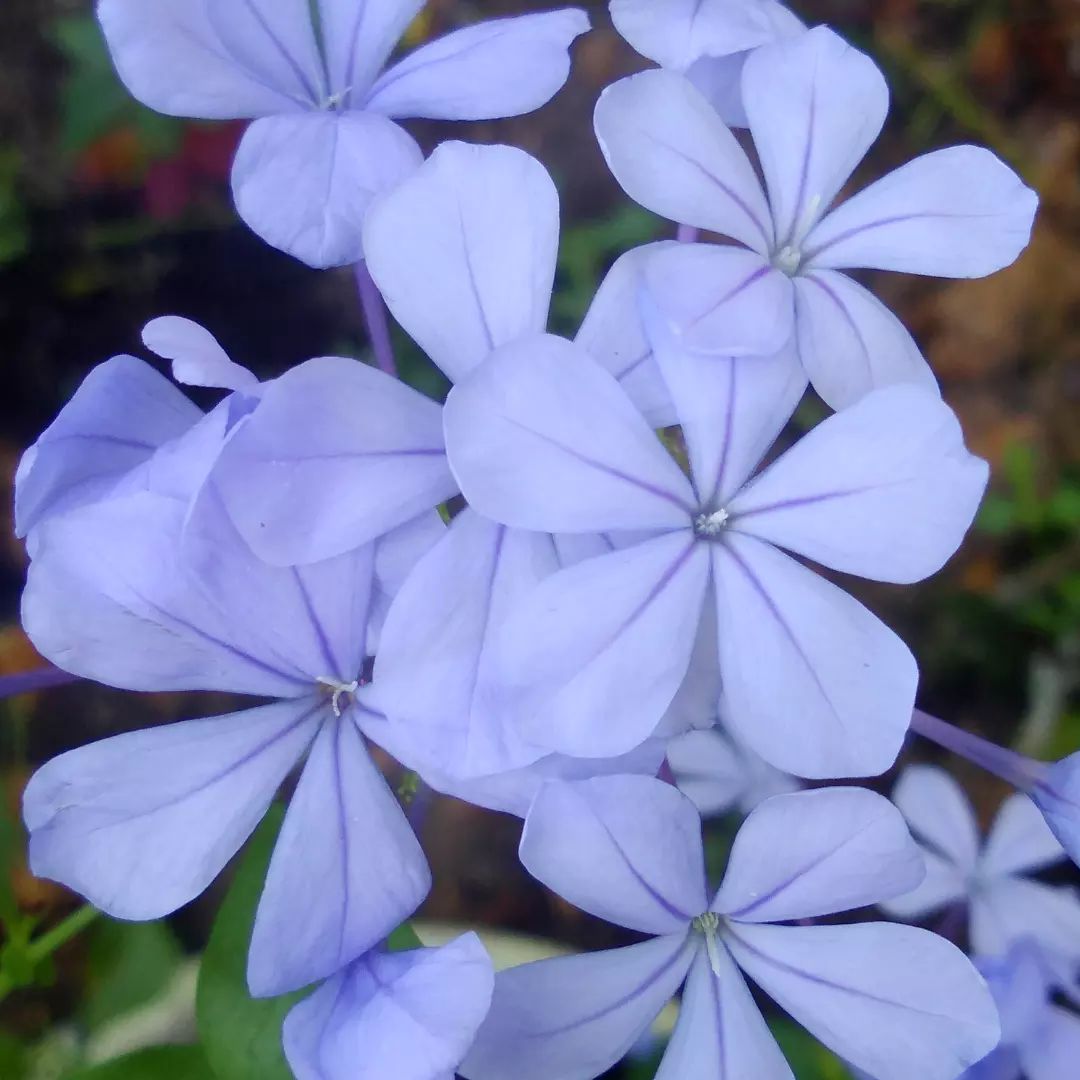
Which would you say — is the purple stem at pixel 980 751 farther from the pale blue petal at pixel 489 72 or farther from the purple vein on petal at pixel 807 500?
the pale blue petal at pixel 489 72

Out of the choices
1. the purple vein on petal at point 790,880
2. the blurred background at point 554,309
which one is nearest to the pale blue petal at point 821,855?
the purple vein on petal at point 790,880

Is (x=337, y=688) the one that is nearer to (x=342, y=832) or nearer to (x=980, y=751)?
(x=342, y=832)

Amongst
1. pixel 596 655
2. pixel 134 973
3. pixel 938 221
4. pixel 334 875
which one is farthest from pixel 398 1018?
pixel 134 973

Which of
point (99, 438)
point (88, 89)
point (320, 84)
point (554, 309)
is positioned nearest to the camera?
point (99, 438)

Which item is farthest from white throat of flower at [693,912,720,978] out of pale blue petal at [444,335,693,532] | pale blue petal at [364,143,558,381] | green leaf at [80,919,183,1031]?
green leaf at [80,919,183,1031]

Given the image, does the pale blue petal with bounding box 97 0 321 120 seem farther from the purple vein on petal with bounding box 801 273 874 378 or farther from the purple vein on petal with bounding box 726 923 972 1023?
the purple vein on petal with bounding box 726 923 972 1023
